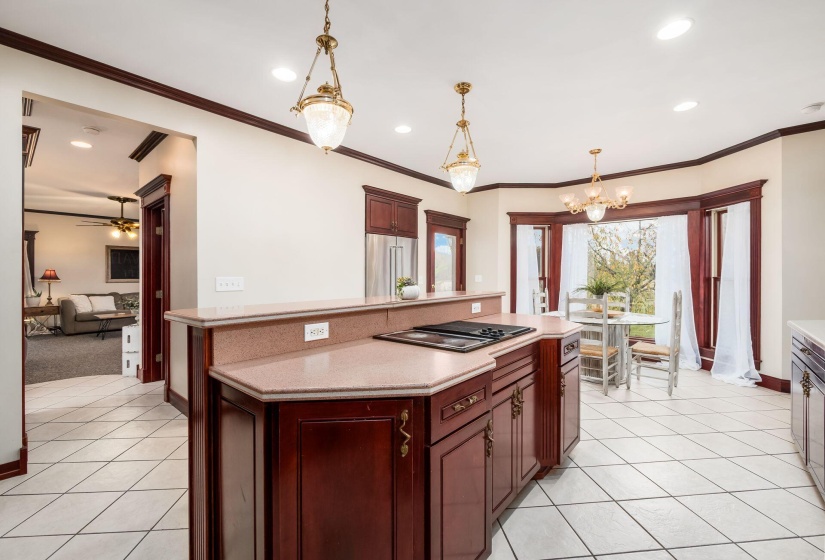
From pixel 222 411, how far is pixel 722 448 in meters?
3.41

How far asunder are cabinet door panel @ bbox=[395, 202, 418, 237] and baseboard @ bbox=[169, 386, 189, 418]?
3147 mm

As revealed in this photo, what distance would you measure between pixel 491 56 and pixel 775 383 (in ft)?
15.0

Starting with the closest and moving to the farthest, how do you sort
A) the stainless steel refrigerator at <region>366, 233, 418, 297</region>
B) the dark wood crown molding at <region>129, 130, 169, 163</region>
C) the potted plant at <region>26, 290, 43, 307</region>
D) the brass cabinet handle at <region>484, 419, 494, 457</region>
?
the brass cabinet handle at <region>484, 419, 494, 457</region> < the dark wood crown molding at <region>129, 130, 169, 163</region> < the stainless steel refrigerator at <region>366, 233, 418, 297</region> < the potted plant at <region>26, 290, 43, 307</region>

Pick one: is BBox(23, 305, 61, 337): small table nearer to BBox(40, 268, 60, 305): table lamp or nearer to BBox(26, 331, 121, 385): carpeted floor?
BBox(40, 268, 60, 305): table lamp

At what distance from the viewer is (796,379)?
2.56m

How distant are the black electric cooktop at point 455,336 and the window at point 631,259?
4.04 m

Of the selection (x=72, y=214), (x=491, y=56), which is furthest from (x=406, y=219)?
(x=72, y=214)

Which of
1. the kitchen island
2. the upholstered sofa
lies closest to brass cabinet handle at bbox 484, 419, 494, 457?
the kitchen island

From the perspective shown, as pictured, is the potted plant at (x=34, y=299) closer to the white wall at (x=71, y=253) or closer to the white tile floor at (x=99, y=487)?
the white wall at (x=71, y=253)

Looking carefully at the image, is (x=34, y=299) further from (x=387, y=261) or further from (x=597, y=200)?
(x=597, y=200)

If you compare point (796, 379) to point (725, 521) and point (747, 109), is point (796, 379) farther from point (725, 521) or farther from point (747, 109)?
point (747, 109)

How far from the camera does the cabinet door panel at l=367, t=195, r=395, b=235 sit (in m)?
4.78

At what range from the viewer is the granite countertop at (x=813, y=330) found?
2.12 meters

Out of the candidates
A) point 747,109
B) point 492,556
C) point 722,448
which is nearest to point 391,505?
point 492,556
